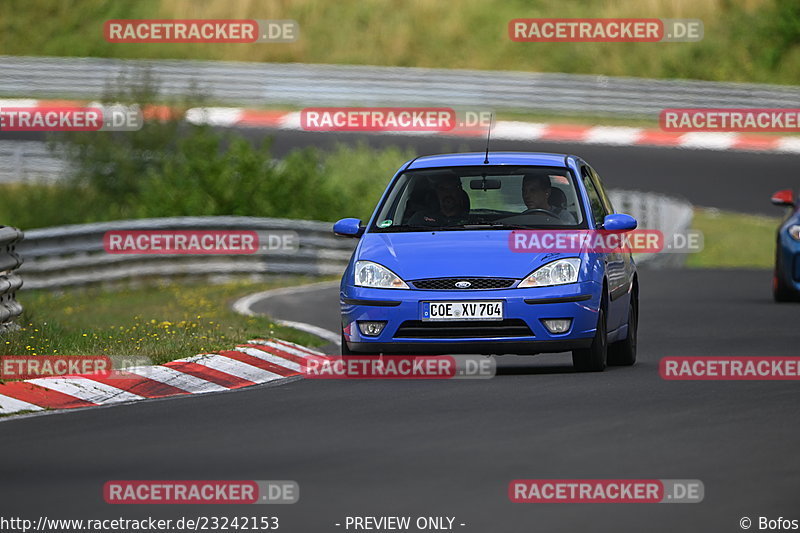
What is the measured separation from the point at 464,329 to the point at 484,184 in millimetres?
1510

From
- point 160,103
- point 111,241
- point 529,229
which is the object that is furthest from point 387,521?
point 160,103

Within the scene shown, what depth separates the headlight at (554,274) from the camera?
12805mm

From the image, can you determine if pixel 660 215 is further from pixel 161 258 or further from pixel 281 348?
pixel 281 348

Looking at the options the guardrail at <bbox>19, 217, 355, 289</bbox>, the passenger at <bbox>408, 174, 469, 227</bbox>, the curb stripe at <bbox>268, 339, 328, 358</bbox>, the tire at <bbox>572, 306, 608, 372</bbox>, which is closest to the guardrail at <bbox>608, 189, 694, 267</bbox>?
the guardrail at <bbox>19, 217, 355, 289</bbox>

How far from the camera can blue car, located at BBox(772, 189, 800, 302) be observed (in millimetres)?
19812

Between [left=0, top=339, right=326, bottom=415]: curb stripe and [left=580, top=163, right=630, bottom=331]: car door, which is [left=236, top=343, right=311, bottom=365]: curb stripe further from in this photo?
[left=580, top=163, right=630, bottom=331]: car door

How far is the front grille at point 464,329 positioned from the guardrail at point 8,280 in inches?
130

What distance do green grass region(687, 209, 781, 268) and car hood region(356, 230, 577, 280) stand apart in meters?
17.5

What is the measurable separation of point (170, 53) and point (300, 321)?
103 feet

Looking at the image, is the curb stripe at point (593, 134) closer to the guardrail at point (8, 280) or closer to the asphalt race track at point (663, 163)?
the asphalt race track at point (663, 163)

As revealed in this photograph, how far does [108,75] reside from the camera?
1636 inches

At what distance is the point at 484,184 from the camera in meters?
13.8

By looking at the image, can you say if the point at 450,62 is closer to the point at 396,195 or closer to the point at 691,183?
the point at 691,183

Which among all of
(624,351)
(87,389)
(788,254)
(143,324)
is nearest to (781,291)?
(788,254)
